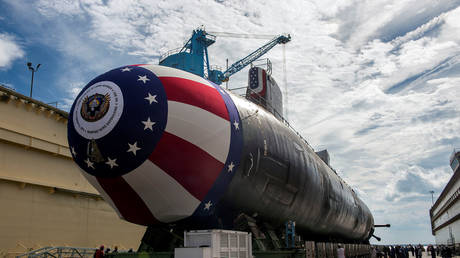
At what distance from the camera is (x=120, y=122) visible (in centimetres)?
721

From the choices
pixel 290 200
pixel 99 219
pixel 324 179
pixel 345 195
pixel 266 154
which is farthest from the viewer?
pixel 99 219

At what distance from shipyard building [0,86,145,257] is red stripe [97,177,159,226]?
11285 millimetres

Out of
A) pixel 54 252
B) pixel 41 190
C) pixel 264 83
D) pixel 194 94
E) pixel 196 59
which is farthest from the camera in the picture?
pixel 196 59

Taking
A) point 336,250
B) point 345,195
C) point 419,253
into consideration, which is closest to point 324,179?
point 336,250

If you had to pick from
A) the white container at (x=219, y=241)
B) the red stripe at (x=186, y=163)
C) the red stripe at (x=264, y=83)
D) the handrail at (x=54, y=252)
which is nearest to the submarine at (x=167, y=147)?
the red stripe at (x=186, y=163)

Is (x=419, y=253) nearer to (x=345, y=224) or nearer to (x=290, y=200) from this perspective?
(x=345, y=224)

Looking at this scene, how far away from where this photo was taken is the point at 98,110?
24.5 ft

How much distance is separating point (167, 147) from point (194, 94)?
1.28 metres

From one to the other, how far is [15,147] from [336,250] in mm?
14734

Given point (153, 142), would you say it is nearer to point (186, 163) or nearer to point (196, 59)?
point (186, 163)

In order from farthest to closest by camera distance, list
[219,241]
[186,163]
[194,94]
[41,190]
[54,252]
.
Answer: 1. [41,190]
2. [54,252]
3. [194,94]
4. [186,163]
5. [219,241]

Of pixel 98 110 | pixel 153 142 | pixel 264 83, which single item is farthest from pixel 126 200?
pixel 264 83

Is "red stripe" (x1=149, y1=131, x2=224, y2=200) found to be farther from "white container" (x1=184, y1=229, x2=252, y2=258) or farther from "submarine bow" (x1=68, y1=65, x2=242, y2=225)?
"white container" (x1=184, y1=229, x2=252, y2=258)

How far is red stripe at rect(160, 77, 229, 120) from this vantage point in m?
7.59
